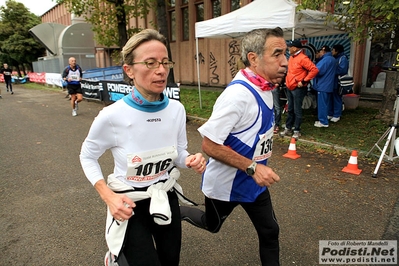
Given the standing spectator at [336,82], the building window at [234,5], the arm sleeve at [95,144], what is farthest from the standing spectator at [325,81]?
the building window at [234,5]

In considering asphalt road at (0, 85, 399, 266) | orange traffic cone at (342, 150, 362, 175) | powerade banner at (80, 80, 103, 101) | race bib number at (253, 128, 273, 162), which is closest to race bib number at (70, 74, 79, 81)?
powerade banner at (80, 80, 103, 101)

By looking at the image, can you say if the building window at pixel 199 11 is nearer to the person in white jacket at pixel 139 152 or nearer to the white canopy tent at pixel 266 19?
the white canopy tent at pixel 266 19

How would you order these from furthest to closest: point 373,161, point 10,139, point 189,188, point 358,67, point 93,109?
point 93,109 → point 358,67 → point 10,139 → point 373,161 → point 189,188

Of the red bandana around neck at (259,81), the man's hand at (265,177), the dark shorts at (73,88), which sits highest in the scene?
the red bandana around neck at (259,81)

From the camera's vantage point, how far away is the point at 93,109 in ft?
40.3

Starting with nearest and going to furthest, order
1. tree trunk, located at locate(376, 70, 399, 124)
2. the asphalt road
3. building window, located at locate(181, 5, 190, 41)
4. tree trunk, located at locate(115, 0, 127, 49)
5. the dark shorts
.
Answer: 1. the asphalt road
2. tree trunk, located at locate(376, 70, 399, 124)
3. the dark shorts
4. tree trunk, located at locate(115, 0, 127, 49)
5. building window, located at locate(181, 5, 190, 41)

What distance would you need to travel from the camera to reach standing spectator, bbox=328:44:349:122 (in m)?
7.84

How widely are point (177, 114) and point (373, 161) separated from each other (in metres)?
4.72

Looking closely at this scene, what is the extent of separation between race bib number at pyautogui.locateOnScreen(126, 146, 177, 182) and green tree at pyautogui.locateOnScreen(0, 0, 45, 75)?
132 ft

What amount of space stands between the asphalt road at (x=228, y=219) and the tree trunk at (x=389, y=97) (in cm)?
282

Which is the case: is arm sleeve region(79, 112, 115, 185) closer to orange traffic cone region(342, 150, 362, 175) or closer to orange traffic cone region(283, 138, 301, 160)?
orange traffic cone region(342, 150, 362, 175)

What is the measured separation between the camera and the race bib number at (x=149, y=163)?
1.85 m

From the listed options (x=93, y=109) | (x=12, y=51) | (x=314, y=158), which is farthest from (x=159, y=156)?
(x=12, y=51)

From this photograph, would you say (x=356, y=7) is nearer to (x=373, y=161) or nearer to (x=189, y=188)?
(x=373, y=161)
